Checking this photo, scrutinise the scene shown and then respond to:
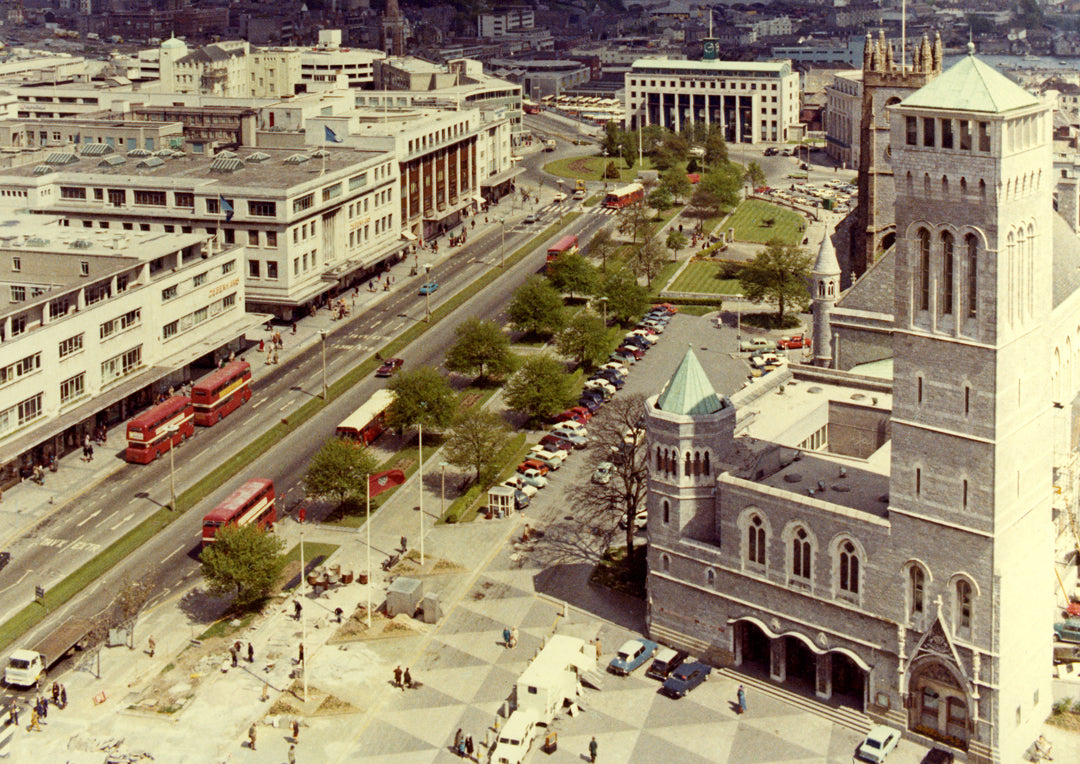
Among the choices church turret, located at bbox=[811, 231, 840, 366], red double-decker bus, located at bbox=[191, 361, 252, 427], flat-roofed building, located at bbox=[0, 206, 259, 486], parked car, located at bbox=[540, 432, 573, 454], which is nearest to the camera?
flat-roofed building, located at bbox=[0, 206, 259, 486]

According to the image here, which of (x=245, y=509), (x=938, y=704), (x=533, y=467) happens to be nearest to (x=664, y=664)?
(x=938, y=704)

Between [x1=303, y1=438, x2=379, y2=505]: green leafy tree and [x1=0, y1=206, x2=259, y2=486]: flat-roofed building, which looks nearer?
[x1=303, y1=438, x2=379, y2=505]: green leafy tree

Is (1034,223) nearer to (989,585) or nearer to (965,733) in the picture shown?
(989,585)

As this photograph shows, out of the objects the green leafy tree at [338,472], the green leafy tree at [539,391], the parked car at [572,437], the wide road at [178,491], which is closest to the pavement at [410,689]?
the green leafy tree at [338,472]

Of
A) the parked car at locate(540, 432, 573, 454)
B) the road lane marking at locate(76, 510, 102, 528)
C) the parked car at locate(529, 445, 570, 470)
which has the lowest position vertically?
the road lane marking at locate(76, 510, 102, 528)

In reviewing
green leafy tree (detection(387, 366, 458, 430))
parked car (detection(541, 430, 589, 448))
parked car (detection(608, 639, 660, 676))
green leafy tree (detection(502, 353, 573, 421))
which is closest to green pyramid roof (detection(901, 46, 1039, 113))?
parked car (detection(608, 639, 660, 676))

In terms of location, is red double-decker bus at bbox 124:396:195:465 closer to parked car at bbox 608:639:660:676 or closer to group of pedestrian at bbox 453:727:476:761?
parked car at bbox 608:639:660:676
